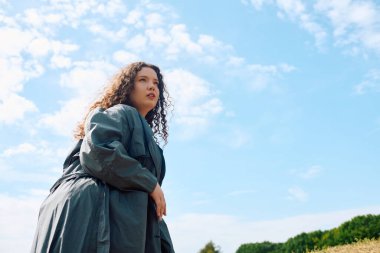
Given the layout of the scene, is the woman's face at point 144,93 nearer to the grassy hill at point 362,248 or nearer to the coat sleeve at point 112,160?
the coat sleeve at point 112,160

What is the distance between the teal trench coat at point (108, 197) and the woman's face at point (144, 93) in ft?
1.34

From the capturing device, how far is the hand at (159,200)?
2.99 m

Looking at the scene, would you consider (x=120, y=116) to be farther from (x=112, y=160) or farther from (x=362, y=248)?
(x=362, y=248)

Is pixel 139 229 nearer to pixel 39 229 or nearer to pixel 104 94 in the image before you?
pixel 39 229

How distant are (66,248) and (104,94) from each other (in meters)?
1.47

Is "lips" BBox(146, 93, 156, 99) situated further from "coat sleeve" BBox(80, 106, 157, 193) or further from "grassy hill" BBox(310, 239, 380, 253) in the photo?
"grassy hill" BBox(310, 239, 380, 253)

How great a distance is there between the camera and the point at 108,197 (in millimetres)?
2881

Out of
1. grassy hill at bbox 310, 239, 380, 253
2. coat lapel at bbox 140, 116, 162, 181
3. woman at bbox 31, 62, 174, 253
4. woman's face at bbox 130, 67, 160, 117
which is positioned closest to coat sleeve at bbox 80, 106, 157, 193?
woman at bbox 31, 62, 174, 253

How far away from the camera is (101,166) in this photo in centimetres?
290

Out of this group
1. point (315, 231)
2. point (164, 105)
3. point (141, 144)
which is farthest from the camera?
point (315, 231)

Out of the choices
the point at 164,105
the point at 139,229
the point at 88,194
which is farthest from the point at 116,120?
the point at 164,105

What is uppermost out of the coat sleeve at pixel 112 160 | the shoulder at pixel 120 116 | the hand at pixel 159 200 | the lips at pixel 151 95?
the lips at pixel 151 95

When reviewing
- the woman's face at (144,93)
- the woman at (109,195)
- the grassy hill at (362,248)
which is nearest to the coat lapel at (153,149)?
the woman at (109,195)

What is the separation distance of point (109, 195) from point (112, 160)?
0.72 feet
